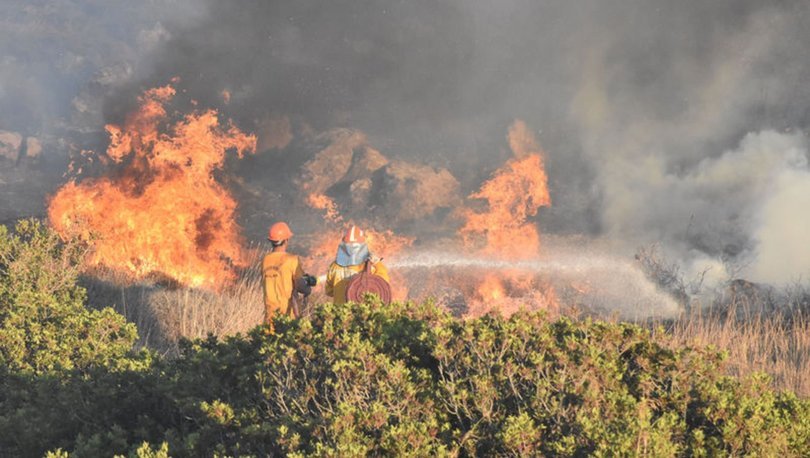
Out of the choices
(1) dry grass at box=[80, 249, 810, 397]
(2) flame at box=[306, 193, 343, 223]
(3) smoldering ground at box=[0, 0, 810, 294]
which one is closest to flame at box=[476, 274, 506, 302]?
(1) dry grass at box=[80, 249, 810, 397]

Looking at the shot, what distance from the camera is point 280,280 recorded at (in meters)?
7.30

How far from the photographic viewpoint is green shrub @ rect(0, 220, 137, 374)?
6383 mm

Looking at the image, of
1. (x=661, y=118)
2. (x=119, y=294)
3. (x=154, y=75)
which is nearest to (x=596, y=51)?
(x=661, y=118)

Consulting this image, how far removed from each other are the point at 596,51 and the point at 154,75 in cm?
1501

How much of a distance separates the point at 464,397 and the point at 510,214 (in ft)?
41.2

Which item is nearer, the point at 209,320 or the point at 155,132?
the point at 209,320

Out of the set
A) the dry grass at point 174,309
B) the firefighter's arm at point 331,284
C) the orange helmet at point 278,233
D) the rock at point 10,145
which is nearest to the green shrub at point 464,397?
the firefighter's arm at point 331,284

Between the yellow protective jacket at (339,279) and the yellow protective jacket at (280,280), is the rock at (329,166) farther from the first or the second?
the yellow protective jacket at (339,279)

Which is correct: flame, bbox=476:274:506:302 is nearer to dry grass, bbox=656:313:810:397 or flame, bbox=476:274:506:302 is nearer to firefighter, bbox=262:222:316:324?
dry grass, bbox=656:313:810:397

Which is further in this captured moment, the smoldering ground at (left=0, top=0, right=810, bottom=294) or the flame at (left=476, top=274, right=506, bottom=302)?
the smoldering ground at (left=0, top=0, right=810, bottom=294)

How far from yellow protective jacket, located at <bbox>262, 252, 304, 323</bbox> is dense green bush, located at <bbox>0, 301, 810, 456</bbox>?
2.38 m

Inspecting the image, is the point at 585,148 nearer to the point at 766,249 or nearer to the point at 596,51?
the point at 596,51

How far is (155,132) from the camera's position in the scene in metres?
15.0

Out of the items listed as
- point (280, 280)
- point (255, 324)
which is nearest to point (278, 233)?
point (280, 280)
